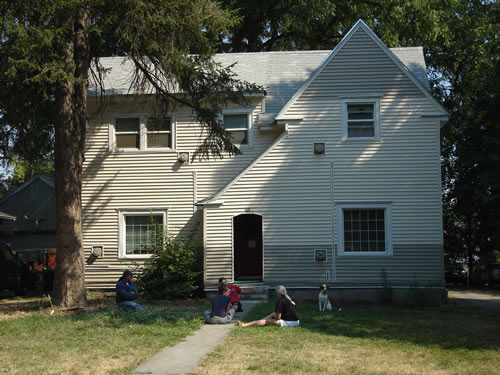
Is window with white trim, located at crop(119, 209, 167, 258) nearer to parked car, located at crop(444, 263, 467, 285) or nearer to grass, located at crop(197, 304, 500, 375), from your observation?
grass, located at crop(197, 304, 500, 375)

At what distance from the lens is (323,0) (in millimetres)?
26547

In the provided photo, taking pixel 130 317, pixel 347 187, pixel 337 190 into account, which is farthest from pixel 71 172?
pixel 347 187

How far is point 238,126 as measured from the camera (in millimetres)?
19906

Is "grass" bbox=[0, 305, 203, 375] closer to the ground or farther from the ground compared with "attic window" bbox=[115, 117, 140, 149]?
closer to the ground

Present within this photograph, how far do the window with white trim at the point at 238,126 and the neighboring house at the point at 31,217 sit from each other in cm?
1115

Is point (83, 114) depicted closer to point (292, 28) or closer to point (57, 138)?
point (57, 138)

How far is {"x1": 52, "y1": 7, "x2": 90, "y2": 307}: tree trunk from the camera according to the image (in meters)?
14.5

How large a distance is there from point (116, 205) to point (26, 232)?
9.05 meters

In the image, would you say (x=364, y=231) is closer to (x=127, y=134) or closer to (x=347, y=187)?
(x=347, y=187)

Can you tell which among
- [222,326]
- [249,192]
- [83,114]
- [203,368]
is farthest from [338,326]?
[83,114]

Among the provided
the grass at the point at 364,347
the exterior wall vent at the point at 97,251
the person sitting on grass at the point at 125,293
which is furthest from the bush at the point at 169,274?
the grass at the point at 364,347

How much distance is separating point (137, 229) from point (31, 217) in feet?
30.9

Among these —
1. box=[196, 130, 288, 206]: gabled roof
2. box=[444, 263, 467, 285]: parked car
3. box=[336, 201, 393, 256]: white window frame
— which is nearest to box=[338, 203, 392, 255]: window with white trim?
box=[336, 201, 393, 256]: white window frame

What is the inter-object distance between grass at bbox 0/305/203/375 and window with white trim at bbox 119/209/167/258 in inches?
245
